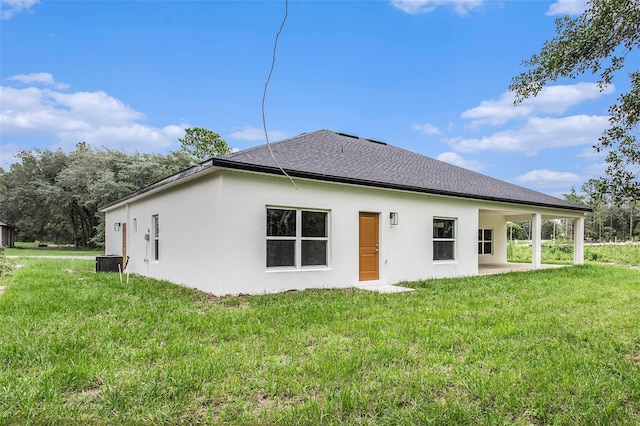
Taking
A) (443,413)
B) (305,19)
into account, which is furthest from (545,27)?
(443,413)

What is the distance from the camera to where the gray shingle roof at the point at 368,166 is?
8523 millimetres

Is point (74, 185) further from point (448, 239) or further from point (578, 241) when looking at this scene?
point (578, 241)

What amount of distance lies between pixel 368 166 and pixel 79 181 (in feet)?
94.3

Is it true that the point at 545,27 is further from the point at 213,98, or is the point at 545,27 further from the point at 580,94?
the point at 213,98

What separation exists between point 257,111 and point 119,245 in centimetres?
1305

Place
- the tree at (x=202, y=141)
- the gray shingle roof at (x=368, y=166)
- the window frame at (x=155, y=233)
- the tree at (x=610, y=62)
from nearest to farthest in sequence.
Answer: the tree at (x=610, y=62) → the gray shingle roof at (x=368, y=166) → the window frame at (x=155, y=233) → the tree at (x=202, y=141)

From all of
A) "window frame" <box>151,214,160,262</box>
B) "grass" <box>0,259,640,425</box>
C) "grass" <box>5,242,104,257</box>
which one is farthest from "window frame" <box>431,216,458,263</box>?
"grass" <box>5,242,104,257</box>

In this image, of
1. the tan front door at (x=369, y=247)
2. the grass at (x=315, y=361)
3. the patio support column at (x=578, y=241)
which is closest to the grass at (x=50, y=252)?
the grass at (x=315, y=361)

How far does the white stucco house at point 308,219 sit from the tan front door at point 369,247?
3 cm

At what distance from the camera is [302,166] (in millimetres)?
8812

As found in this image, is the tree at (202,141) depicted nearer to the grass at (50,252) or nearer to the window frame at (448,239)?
the grass at (50,252)

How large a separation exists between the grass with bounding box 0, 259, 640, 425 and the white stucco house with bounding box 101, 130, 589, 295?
1.35 metres

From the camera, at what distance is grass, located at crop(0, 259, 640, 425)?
9.65 feet

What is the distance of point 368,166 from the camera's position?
36.1 feet
